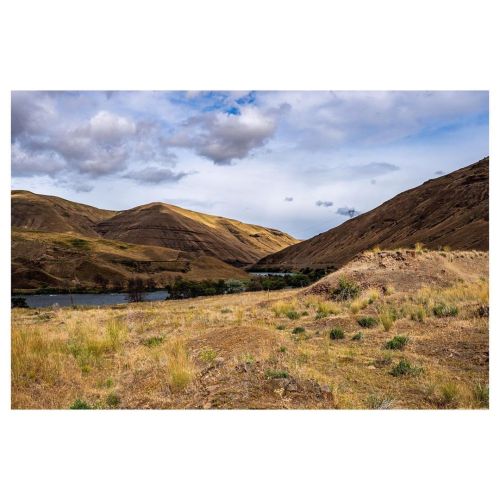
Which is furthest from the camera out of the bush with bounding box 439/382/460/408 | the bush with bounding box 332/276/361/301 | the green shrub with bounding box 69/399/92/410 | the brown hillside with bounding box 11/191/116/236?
the brown hillside with bounding box 11/191/116/236

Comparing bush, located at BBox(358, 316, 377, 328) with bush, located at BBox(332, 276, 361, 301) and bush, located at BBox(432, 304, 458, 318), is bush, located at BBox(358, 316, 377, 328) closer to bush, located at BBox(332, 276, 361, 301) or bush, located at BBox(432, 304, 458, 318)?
bush, located at BBox(432, 304, 458, 318)

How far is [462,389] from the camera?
6.02 m

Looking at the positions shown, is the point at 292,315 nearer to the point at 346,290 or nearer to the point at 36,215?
the point at 346,290

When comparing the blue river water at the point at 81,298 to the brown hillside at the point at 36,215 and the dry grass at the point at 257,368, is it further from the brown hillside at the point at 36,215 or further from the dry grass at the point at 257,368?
the brown hillside at the point at 36,215

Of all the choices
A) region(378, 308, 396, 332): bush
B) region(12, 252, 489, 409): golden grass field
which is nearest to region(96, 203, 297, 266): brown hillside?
region(378, 308, 396, 332): bush

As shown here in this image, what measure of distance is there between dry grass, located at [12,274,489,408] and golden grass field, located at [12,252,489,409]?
2 cm

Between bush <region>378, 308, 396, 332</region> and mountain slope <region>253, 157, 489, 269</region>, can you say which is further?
mountain slope <region>253, 157, 489, 269</region>

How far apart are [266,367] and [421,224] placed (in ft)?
227

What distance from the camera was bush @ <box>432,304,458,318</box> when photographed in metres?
12.0

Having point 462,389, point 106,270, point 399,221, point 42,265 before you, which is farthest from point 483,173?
point 462,389

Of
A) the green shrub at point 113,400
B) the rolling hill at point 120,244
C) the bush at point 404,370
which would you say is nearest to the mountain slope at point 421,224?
the rolling hill at point 120,244

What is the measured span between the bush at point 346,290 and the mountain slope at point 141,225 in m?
91.4

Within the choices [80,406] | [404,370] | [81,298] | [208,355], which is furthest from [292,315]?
[81,298]
